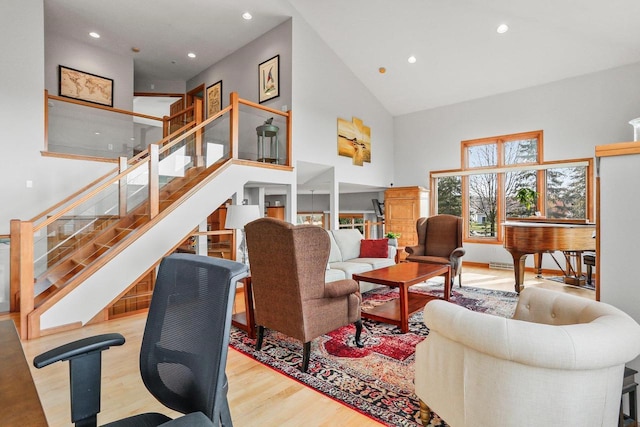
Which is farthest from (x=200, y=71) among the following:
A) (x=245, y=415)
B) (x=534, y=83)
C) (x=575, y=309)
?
(x=575, y=309)

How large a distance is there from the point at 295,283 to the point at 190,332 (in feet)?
4.50

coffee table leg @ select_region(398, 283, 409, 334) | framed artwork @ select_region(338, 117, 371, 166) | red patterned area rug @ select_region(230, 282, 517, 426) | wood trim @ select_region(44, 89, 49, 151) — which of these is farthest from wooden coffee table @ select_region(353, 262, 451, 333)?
wood trim @ select_region(44, 89, 49, 151)

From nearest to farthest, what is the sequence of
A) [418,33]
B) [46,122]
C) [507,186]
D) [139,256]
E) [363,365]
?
[363,365]
[139,256]
[46,122]
[418,33]
[507,186]

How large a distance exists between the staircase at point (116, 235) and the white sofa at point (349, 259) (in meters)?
1.71

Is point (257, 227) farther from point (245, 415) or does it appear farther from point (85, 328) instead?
point (85, 328)

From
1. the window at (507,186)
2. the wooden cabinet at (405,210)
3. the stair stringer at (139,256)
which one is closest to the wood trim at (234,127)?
the stair stringer at (139,256)

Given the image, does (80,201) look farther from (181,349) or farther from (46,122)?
(181,349)

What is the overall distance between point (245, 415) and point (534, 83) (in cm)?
743

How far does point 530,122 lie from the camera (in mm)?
6527

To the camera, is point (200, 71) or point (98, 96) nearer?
point (98, 96)

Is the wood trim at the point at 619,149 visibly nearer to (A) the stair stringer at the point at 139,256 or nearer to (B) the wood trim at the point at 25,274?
(A) the stair stringer at the point at 139,256

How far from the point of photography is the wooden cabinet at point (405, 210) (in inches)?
293

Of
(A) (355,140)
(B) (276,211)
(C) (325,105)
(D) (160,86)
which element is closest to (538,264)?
(A) (355,140)

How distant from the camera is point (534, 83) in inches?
250
